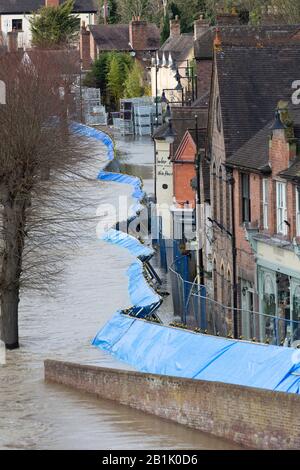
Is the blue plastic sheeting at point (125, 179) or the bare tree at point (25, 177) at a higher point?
the bare tree at point (25, 177)

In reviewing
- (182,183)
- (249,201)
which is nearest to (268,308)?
(249,201)

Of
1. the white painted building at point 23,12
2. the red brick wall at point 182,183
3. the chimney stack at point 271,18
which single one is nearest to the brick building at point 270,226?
the red brick wall at point 182,183

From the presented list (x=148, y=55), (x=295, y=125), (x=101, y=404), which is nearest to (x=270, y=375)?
(x=101, y=404)

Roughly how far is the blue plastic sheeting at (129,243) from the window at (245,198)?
53.4ft

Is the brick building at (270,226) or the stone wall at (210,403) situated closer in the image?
the stone wall at (210,403)

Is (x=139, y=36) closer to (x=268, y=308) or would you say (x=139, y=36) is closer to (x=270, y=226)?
(x=270, y=226)

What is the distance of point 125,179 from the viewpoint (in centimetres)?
9575

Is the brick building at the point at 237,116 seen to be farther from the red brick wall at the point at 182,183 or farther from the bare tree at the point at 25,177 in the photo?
the red brick wall at the point at 182,183

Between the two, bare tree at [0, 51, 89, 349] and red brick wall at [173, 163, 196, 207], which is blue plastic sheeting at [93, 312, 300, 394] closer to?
bare tree at [0, 51, 89, 349]

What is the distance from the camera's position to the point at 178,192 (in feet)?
→ 194

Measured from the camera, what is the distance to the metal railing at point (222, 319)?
3592 cm

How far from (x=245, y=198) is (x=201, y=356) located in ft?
27.6
